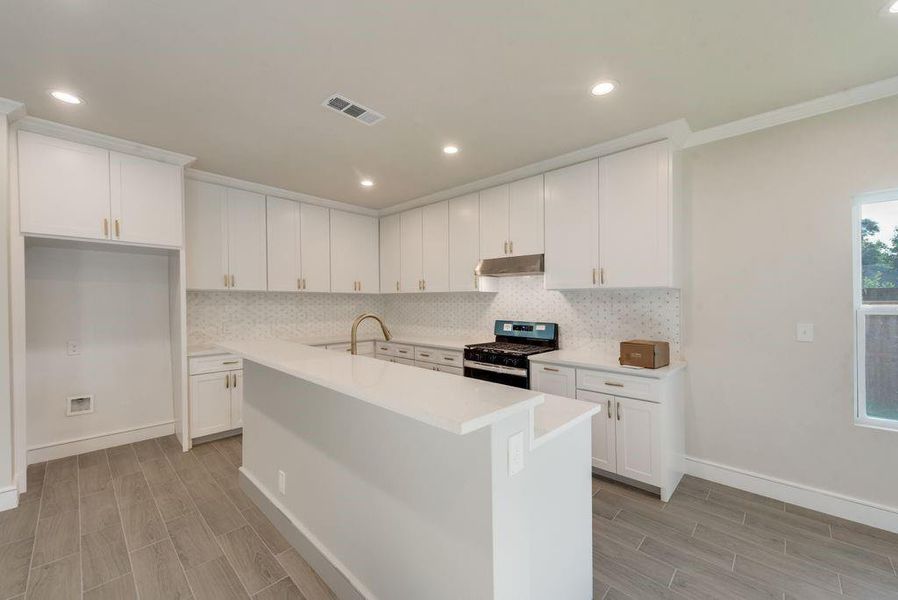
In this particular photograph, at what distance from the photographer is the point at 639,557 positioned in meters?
2.02

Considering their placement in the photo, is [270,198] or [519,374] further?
[270,198]

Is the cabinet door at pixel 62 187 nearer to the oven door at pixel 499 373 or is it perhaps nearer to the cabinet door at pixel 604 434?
the oven door at pixel 499 373

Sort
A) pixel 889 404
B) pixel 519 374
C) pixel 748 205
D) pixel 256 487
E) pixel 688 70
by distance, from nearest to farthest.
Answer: pixel 688 70 → pixel 889 404 → pixel 256 487 → pixel 748 205 → pixel 519 374

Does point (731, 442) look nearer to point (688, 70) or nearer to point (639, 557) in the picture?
point (639, 557)

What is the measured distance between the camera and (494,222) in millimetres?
3830

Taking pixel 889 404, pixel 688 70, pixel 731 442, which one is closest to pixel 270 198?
pixel 688 70

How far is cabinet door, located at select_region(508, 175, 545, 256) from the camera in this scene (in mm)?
3463

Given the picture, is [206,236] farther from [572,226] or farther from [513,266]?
[572,226]

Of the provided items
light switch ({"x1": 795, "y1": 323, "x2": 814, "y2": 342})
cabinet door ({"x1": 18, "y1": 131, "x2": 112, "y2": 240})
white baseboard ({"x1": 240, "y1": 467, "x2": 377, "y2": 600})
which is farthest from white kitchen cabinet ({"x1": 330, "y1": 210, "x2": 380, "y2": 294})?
light switch ({"x1": 795, "y1": 323, "x2": 814, "y2": 342})

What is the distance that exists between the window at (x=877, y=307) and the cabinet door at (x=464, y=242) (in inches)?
111

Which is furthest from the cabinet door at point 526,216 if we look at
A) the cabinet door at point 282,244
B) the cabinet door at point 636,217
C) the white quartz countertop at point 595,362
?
the cabinet door at point 282,244

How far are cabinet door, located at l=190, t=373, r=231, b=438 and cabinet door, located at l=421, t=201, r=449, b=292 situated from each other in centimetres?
231

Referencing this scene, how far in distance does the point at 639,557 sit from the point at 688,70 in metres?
2.61

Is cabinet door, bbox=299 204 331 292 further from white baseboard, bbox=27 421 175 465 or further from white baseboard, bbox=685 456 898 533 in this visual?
white baseboard, bbox=685 456 898 533
